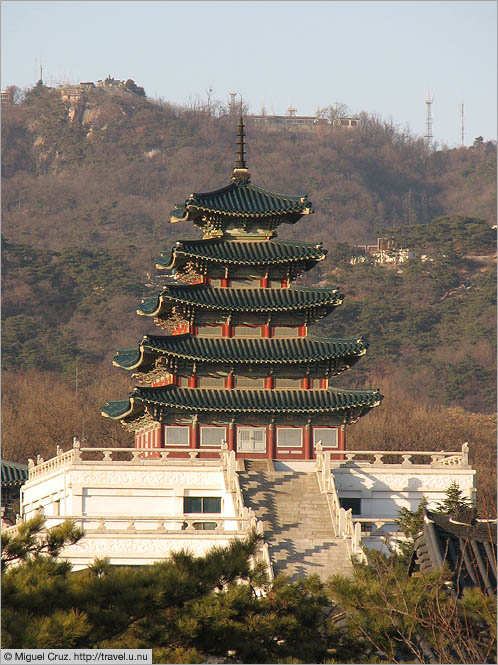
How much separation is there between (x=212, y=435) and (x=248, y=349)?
316 cm

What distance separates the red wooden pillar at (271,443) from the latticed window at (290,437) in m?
0.20

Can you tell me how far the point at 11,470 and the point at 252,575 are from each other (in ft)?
94.3

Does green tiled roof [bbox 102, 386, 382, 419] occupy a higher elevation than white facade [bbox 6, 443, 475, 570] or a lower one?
higher

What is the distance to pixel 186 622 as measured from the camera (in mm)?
25812

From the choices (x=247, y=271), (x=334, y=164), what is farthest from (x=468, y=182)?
(x=247, y=271)

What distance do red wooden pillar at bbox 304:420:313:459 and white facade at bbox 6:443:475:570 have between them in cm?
90

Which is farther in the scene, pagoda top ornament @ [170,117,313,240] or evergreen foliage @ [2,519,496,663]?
pagoda top ornament @ [170,117,313,240]

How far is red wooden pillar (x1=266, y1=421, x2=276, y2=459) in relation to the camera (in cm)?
5009

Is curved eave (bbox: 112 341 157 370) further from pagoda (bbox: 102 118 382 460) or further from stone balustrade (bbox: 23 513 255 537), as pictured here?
stone balustrade (bbox: 23 513 255 537)

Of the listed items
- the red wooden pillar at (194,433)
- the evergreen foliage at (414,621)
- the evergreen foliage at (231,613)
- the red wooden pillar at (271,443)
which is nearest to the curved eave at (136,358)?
the red wooden pillar at (194,433)

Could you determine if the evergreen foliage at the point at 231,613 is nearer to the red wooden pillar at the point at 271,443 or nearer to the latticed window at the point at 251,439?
the red wooden pillar at the point at 271,443

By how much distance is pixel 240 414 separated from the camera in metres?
50.3

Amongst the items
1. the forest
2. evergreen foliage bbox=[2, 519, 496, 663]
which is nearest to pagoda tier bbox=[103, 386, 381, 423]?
evergreen foliage bbox=[2, 519, 496, 663]

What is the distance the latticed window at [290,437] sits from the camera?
50.3 m
